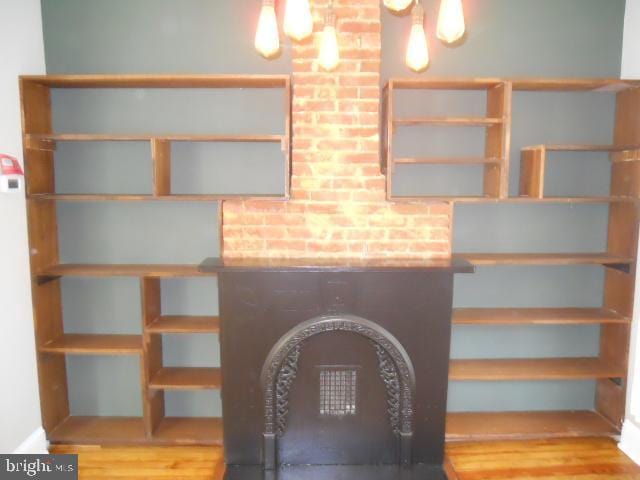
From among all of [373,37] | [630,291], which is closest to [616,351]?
[630,291]

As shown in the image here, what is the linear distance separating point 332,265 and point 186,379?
1291 millimetres

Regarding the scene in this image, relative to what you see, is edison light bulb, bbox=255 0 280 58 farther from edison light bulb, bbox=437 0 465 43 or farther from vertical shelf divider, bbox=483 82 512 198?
vertical shelf divider, bbox=483 82 512 198

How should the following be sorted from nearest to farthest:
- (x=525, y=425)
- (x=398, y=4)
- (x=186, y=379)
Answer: (x=398, y=4) < (x=186, y=379) < (x=525, y=425)

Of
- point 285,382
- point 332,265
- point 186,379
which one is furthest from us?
point 186,379

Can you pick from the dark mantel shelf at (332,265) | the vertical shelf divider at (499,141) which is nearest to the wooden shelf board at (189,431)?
the dark mantel shelf at (332,265)

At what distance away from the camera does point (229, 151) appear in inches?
120

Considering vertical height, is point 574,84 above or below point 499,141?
above

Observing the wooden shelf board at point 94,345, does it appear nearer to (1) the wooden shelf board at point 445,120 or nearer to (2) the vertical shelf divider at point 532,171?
(1) the wooden shelf board at point 445,120

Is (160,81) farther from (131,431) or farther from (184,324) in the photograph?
(131,431)

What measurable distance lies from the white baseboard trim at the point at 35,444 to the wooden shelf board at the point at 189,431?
67 cm

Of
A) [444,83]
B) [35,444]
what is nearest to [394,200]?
[444,83]

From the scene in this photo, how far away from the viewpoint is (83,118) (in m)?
3.04

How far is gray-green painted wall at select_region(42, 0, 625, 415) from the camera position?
9.81 ft

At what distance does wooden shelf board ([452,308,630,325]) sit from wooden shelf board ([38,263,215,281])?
5.60 feet
